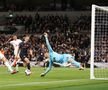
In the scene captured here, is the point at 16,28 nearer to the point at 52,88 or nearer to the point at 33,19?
the point at 33,19

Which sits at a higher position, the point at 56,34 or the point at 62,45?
the point at 56,34

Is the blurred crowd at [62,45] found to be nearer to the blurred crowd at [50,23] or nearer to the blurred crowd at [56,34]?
the blurred crowd at [56,34]

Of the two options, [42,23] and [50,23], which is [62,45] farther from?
[42,23]

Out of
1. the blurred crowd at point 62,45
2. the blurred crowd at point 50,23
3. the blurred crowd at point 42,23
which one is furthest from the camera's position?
the blurred crowd at point 42,23

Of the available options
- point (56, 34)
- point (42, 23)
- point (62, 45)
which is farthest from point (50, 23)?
point (62, 45)

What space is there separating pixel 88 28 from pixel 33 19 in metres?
6.23

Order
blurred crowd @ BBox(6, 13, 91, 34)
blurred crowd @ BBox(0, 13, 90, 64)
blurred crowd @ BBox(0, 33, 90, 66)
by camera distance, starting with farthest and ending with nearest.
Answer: blurred crowd @ BBox(6, 13, 91, 34) < blurred crowd @ BBox(0, 13, 90, 64) < blurred crowd @ BBox(0, 33, 90, 66)

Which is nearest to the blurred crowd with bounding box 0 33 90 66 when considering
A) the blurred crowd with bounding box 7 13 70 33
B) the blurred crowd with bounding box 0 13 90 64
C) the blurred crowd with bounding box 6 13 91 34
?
the blurred crowd with bounding box 0 13 90 64

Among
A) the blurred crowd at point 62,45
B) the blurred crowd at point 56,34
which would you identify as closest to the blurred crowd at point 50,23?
the blurred crowd at point 56,34

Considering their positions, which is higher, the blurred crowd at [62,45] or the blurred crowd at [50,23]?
the blurred crowd at [50,23]

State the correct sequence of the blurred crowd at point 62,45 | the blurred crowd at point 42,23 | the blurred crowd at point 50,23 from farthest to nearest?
the blurred crowd at point 42,23 < the blurred crowd at point 50,23 < the blurred crowd at point 62,45

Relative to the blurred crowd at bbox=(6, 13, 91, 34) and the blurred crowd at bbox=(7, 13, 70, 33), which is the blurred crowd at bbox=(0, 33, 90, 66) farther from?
the blurred crowd at bbox=(7, 13, 70, 33)

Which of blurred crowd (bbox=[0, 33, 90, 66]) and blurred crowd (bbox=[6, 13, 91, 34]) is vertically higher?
blurred crowd (bbox=[6, 13, 91, 34])

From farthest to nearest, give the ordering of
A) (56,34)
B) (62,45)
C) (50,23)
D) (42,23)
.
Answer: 1. (42,23)
2. (50,23)
3. (56,34)
4. (62,45)
